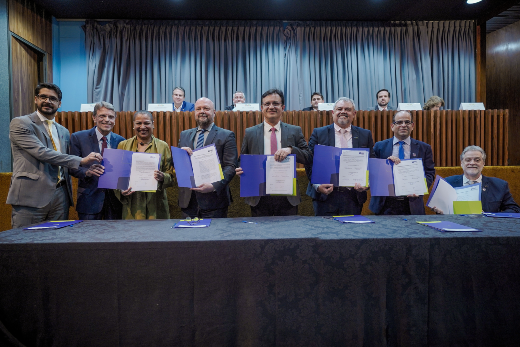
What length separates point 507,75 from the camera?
21.7 feet

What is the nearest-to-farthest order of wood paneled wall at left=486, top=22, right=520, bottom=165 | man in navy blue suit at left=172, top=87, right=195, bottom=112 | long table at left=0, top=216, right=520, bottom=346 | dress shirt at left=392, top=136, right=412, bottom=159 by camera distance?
long table at left=0, top=216, right=520, bottom=346, dress shirt at left=392, top=136, right=412, bottom=159, man in navy blue suit at left=172, top=87, right=195, bottom=112, wood paneled wall at left=486, top=22, right=520, bottom=165

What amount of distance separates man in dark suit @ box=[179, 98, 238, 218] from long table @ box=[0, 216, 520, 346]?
3.12 feet

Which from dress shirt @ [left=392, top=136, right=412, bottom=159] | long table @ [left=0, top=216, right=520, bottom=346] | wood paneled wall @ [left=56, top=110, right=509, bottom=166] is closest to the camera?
long table @ [left=0, top=216, right=520, bottom=346]

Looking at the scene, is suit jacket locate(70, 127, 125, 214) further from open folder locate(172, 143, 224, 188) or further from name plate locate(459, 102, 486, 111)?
name plate locate(459, 102, 486, 111)

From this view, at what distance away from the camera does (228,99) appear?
689cm

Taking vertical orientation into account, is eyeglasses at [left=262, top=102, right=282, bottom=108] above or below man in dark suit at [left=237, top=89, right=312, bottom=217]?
above

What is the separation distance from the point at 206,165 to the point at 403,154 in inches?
63.1

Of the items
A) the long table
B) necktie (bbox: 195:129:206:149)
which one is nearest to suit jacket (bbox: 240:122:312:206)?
necktie (bbox: 195:129:206:149)

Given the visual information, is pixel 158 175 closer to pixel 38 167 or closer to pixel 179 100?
pixel 38 167

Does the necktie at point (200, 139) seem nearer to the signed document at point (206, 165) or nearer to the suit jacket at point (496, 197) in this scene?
the signed document at point (206, 165)

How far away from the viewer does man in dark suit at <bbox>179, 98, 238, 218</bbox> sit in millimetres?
2320

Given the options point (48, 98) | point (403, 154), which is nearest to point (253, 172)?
point (403, 154)

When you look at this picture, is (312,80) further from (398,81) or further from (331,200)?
(331,200)

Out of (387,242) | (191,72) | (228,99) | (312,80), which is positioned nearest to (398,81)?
(312,80)
